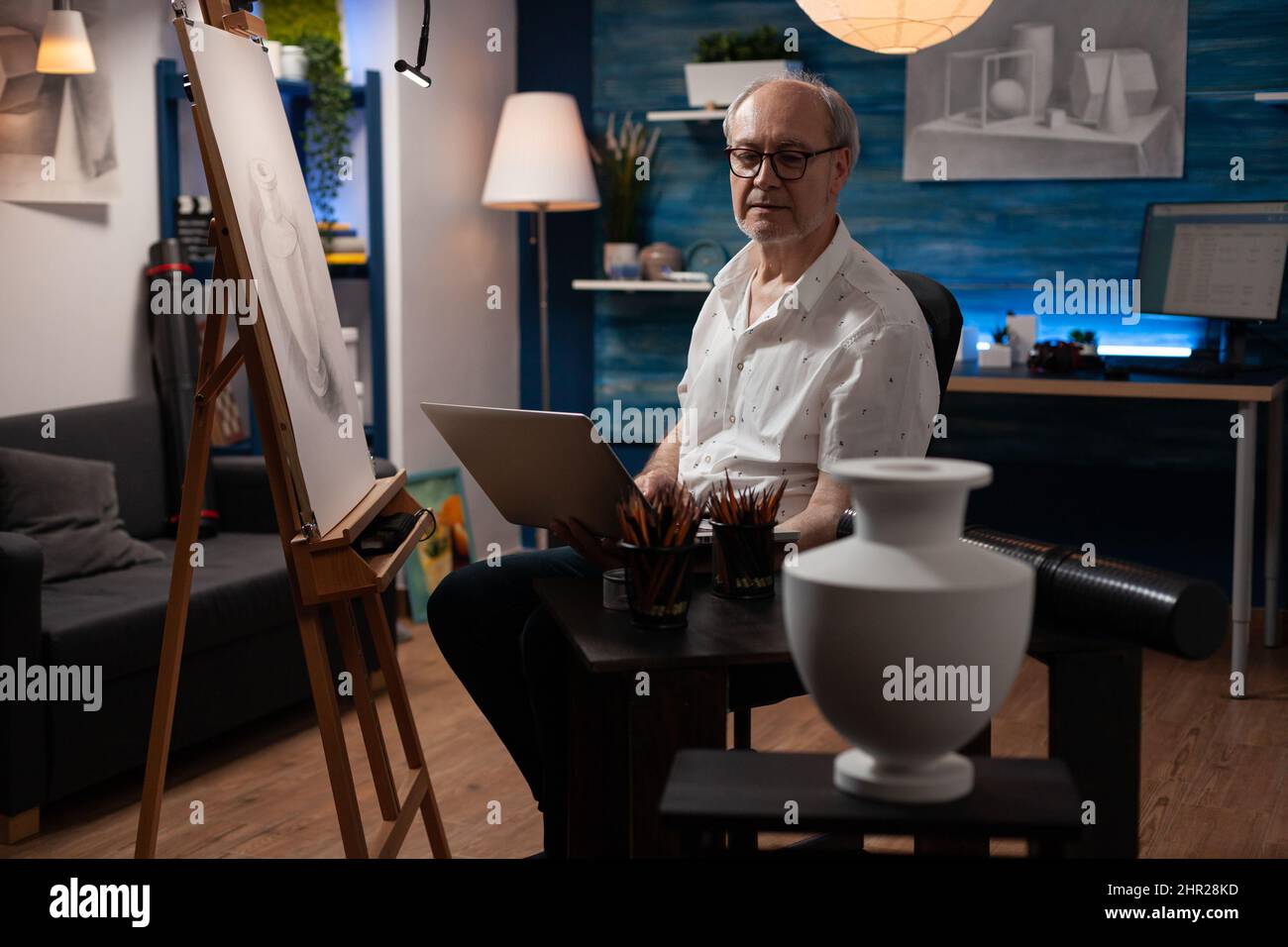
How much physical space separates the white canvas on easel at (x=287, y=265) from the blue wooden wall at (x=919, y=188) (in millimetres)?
2609

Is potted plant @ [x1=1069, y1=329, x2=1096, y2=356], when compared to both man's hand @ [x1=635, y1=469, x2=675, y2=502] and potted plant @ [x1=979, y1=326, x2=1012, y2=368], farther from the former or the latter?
man's hand @ [x1=635, y1=469, x2=675, y2=502]

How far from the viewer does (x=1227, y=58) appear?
410 cm

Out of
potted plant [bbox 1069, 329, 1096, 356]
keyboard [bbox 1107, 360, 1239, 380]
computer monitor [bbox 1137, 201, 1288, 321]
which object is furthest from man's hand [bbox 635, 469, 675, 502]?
computer monitor [bbox 1137, 201, 1288, 321]

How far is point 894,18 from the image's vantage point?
2582 mm

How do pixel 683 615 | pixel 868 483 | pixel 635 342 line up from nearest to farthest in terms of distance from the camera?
pixel 868 483 < pixel 683 615 < pixel 635 342

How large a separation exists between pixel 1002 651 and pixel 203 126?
137cm

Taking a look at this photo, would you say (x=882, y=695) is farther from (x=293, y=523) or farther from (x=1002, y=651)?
(x=293, y=523)

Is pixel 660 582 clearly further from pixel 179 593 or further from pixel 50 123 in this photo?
pixel 50 123

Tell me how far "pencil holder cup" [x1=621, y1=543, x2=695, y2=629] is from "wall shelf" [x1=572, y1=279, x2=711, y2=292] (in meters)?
3.11

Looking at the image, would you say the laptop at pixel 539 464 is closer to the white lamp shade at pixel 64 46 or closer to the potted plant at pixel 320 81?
the white lamp shade at pixel 64 46

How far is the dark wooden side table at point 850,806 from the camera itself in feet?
3.37

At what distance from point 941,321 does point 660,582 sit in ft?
3.64

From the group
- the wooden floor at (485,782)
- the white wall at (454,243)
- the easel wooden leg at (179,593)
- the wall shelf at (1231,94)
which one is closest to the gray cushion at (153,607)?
the wooden floor at (485,782)
